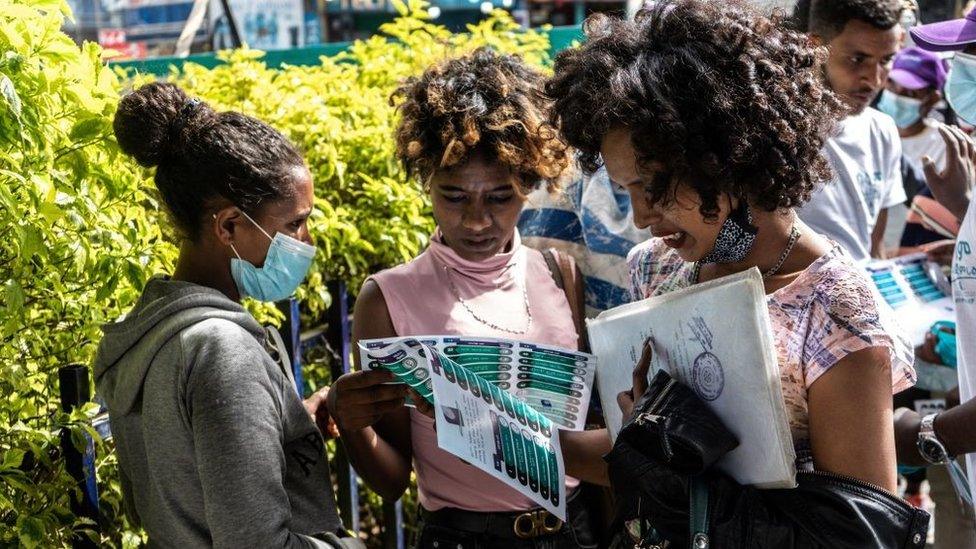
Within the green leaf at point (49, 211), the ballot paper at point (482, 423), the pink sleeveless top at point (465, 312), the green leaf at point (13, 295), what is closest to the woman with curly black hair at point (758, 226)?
the ballot paper at point (482, 423)

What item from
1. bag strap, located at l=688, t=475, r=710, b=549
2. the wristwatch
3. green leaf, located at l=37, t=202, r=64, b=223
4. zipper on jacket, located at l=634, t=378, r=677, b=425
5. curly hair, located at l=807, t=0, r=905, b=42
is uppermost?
curly hair, located at l=807, t=0, r=905, b=42

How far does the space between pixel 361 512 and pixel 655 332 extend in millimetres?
2478

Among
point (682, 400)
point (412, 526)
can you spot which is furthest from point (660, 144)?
point (412, 526)

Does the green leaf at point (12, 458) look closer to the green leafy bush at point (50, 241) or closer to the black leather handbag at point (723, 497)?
the green leafy bush at point (50, 241)

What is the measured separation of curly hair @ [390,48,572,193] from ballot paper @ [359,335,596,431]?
0.52 meters

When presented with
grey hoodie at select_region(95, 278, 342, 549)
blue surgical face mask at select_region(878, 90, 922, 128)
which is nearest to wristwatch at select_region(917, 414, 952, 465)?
grey hoodie at select_region(95, 278, 342, 549)

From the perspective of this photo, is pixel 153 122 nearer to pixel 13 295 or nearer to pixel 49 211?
pixel 49 211

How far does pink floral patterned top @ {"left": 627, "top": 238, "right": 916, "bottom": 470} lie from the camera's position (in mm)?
1741

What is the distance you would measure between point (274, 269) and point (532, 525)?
86 centimetres

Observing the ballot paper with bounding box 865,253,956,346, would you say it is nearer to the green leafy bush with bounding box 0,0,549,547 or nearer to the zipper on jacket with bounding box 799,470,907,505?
the zipper on jacket with bounding box 799,470,907,505

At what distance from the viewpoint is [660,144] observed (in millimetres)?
1842

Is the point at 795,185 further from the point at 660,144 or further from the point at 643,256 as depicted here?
the point at 643,256

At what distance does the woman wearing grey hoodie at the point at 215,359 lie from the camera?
191cm

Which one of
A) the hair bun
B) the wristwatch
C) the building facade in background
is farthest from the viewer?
the building facade in background
